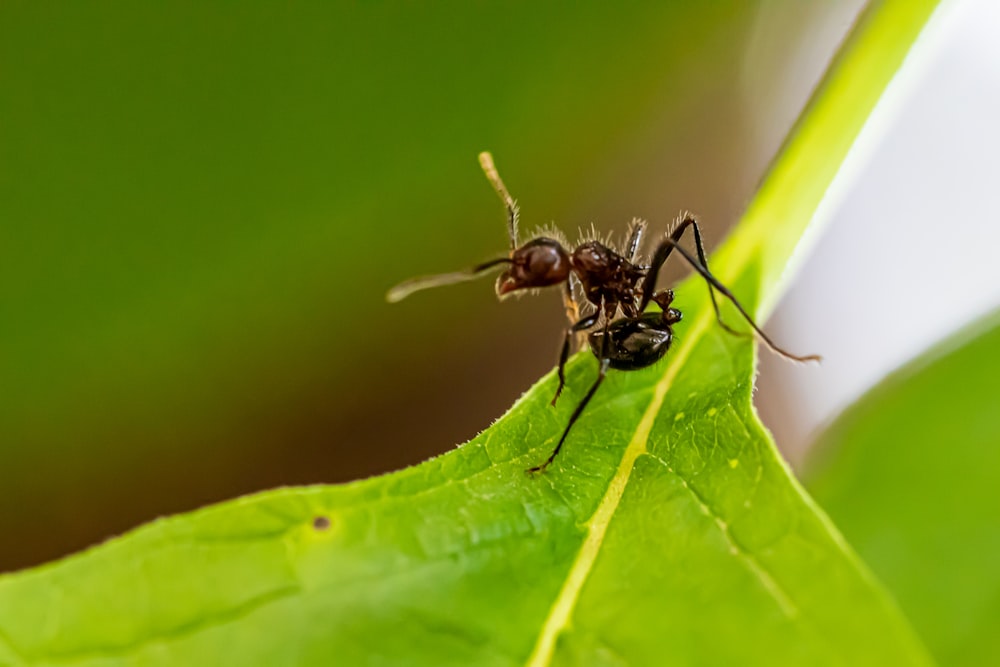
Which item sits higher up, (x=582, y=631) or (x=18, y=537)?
(x=18, y=537)

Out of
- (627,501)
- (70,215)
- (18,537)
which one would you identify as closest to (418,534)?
(627,501)

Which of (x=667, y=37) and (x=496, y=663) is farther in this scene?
(x=667, y=37)

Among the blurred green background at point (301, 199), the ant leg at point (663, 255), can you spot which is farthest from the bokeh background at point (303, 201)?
the ant leg at point (663, 255)

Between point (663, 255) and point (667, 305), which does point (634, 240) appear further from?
point (667, 305)

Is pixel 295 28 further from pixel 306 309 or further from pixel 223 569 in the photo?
pixel 223 569

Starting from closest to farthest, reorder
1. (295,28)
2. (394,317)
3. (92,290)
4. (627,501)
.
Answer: (627,501)
(295,28)
(92,290)
(394,317)

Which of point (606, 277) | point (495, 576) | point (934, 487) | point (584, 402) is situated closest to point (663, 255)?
point (606, 277)
